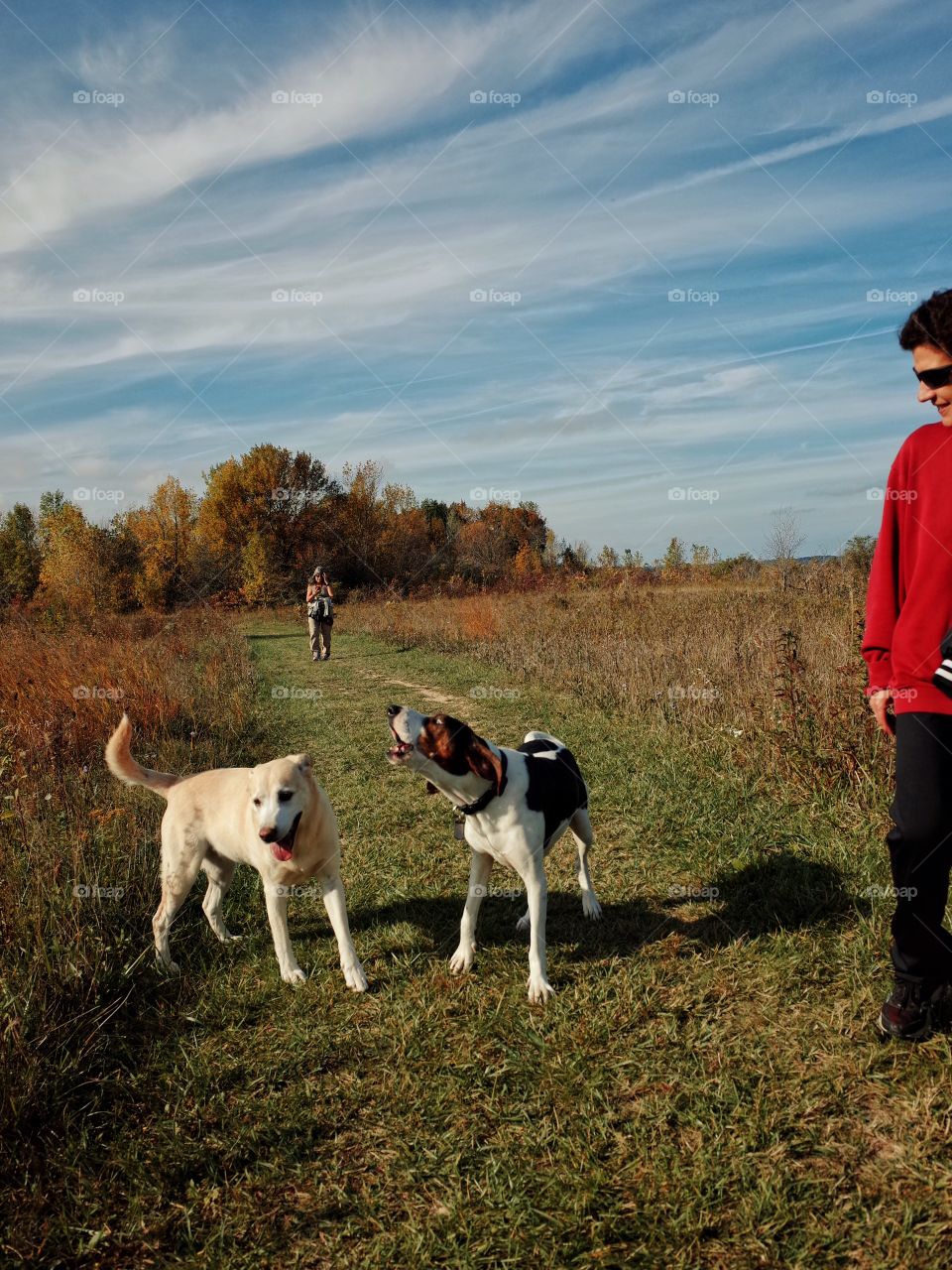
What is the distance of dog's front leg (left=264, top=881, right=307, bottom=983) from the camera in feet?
11.9

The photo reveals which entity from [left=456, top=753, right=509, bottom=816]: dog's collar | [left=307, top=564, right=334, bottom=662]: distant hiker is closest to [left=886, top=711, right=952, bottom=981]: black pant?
[left=456, top=753, right=509, bottom=816]: dog's collar

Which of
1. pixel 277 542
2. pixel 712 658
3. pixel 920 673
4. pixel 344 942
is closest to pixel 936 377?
pixel 920 673

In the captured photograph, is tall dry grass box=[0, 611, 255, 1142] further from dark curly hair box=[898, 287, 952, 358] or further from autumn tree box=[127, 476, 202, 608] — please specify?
autumn tree box=[127, 476, 202, 608]

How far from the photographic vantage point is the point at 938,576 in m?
2.69

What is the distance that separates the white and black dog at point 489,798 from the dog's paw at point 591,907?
0.65 m

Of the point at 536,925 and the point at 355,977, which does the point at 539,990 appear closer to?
the point at 536,925

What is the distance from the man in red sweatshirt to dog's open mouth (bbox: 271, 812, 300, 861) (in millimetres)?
2468

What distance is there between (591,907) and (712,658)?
510 cm

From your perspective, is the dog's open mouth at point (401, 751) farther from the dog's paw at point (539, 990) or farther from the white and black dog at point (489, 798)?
the dog's paw at point (539, 990)

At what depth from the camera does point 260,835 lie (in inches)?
132

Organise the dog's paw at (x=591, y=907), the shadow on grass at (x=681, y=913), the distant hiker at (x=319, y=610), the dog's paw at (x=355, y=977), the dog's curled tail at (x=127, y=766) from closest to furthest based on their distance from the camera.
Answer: the dog's paw at (x=355, y=977) → the dog's curled tail at (x=127, y=766) → the shadow on grass at (x=681, y=913) → the dog's paw at (x=591, y=907) → the distant hiker at (x=319, y=610)

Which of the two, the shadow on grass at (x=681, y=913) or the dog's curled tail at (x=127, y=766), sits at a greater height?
the dog's curled tail at (x=127, y=766)

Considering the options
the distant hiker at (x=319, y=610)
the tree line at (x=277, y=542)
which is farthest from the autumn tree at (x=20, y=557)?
the distant hiker at (x=319, y=610)

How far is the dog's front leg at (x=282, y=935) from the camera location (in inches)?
143
